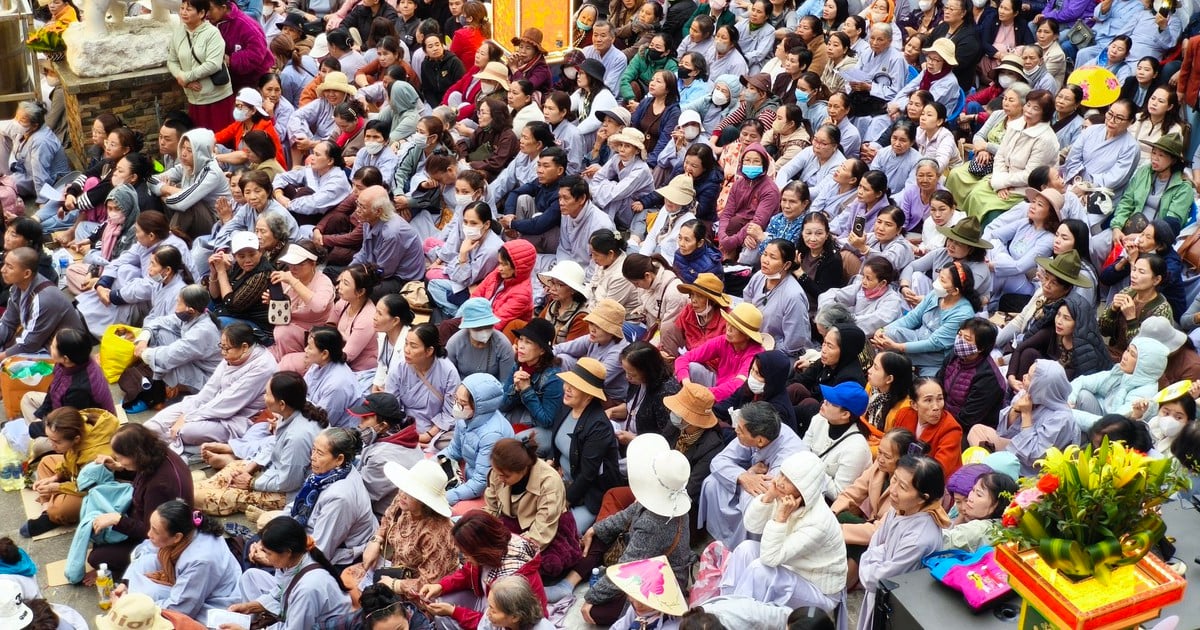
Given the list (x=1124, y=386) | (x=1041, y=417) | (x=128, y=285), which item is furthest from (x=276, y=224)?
(x=1124, y=386)

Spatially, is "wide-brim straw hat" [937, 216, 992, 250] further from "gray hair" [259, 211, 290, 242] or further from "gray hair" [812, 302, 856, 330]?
"gray hair" [259, 211, 290, 242]

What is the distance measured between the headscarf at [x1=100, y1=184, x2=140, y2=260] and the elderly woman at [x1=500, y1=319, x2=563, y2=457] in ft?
12.4

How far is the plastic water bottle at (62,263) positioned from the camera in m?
9.58

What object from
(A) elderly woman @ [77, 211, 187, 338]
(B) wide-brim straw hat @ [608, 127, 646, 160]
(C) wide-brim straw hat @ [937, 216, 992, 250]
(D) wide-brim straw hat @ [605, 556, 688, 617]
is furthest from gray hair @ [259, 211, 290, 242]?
(C) wide-brim straw hat @ [937, 216, 992, 250]

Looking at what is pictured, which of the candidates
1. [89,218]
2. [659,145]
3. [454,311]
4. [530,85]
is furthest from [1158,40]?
[89,218]

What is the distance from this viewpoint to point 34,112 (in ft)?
35.5

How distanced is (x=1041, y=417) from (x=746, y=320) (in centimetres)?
167

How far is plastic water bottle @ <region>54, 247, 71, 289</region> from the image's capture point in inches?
377

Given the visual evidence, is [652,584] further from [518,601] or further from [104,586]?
[104,586]

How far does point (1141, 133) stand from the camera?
945 cm

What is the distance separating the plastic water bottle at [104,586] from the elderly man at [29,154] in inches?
208

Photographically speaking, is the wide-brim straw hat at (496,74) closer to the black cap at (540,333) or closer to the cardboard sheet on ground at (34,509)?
the black cap at (540,333)

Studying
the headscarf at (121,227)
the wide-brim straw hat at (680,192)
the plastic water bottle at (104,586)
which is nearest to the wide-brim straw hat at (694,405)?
the wide-brim straw hat at (680,192)

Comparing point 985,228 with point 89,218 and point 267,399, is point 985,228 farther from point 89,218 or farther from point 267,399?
point 89,218
